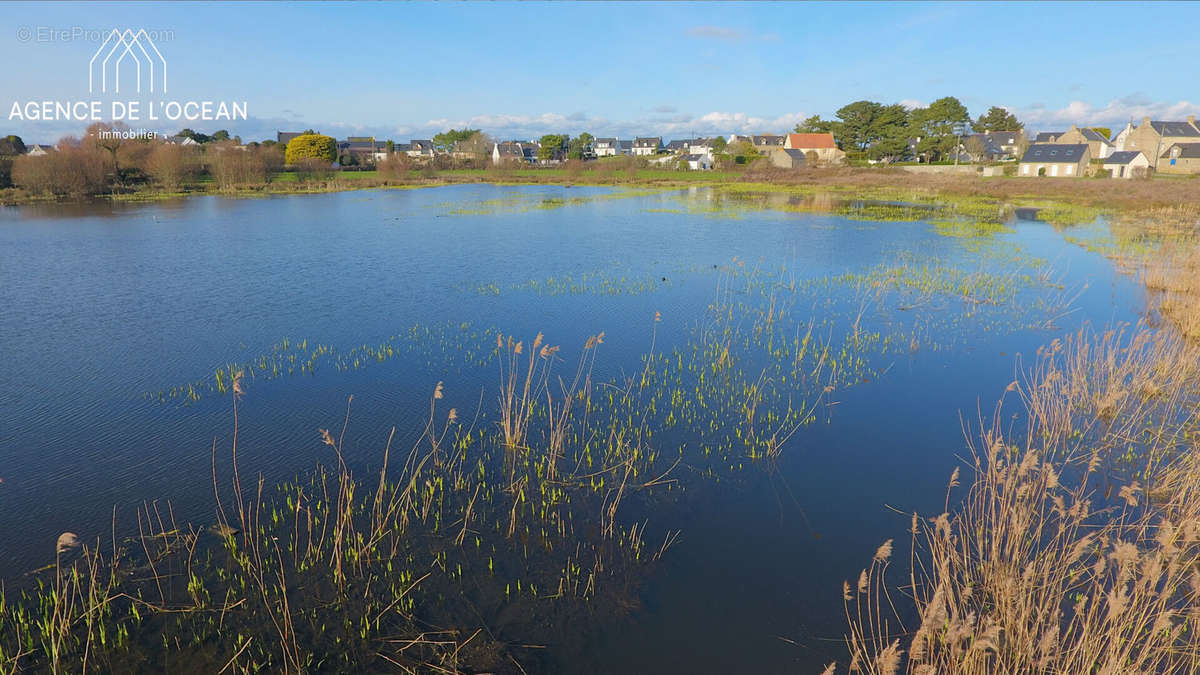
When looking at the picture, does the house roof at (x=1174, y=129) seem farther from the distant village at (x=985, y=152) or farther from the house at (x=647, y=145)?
the house at (x=647, y=145)

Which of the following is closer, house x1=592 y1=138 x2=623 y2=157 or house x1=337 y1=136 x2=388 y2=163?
house x1=337 y1=136 x2=388 y2=163

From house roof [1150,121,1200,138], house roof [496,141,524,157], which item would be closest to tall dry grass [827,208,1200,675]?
house roof [1150,121,1200,138]

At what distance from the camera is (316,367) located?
40.7 feet

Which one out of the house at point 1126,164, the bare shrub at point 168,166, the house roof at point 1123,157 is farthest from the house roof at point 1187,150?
the bare shrub at point 168,166

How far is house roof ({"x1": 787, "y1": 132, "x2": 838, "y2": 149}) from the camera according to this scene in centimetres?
9788

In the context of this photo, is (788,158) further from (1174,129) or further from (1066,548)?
(1066,548)

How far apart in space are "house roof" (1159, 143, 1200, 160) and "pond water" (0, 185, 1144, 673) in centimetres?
6626

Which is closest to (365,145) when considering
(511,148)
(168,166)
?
(511,148)

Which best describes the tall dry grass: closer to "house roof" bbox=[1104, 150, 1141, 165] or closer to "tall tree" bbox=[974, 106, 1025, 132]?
"house roof" bbox=[1104, 150, 1141, 165]

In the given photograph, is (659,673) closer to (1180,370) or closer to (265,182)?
(1180,370)

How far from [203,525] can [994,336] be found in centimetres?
1572

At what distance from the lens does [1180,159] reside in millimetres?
72125

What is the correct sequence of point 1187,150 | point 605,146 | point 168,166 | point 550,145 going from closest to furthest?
point 168,166 → point 1187,150 → point 550,145 → point 605,146

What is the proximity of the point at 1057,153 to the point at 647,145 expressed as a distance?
328 feet
